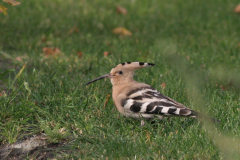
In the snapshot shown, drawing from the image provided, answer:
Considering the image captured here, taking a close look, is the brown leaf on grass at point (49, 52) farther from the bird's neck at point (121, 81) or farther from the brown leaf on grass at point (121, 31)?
the bird's neck at point (121, 81)

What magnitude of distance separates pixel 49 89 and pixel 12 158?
3.61 ft

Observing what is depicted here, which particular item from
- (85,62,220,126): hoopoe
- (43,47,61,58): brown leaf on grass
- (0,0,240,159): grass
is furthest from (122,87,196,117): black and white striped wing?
(43,47,61,58): brown leaf on grass

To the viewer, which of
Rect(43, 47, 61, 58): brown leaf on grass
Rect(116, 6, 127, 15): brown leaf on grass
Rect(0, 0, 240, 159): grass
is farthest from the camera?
Rect(116, 6, 127, 15): brown leaf on grass

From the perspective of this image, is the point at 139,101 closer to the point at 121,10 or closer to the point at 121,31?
the point at 121,31

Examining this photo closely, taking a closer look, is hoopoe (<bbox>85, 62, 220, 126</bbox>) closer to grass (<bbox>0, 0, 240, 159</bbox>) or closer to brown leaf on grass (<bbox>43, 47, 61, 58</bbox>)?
grass (<bbox>0, 0, 240, 159</bbox>)

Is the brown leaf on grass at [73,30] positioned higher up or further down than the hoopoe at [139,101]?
further down

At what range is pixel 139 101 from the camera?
337 cm

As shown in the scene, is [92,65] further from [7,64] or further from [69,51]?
[7,64]

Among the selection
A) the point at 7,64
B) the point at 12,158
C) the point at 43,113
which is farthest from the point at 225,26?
the point at 12,158

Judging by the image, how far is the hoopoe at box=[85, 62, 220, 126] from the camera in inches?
125

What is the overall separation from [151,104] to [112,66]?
1838 millimetres

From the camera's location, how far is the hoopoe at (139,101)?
317cm

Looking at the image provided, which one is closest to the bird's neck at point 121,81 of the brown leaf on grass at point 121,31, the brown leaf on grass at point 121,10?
the brown leaf on grass at point 121,31

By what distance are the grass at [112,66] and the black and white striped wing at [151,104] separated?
0.16 m
